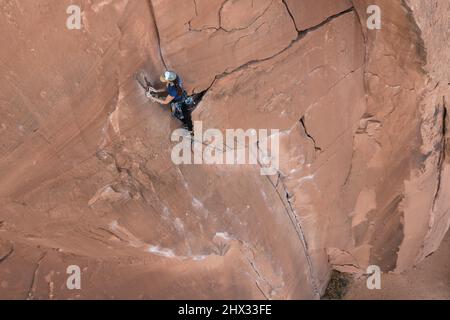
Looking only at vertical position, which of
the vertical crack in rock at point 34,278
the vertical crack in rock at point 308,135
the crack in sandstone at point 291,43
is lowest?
the vertical crack in rock at point 34,278

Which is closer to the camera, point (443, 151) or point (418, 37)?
point (418, 37)

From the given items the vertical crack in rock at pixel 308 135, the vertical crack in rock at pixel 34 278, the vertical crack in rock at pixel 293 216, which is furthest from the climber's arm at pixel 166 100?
the vertical crack in rock at pixel 34 278

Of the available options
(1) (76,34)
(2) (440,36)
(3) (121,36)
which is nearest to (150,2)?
(3) (121,36)

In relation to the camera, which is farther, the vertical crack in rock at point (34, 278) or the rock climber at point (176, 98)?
the vertical crack in rock at point (34, 278)

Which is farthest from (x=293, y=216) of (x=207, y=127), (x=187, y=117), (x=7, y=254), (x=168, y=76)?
(x=7, y=254)

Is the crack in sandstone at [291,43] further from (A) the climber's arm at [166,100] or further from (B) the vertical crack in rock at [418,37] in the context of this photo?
(B) the vertical crack in rock at [418,37]

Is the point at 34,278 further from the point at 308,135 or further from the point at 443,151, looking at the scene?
the point at 443,151

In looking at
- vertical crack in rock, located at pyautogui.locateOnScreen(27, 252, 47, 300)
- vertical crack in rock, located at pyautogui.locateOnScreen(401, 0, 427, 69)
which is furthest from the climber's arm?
vertical crack in rock, located at pyautogui.locateOnScreen(401, 0, 427, 69)
